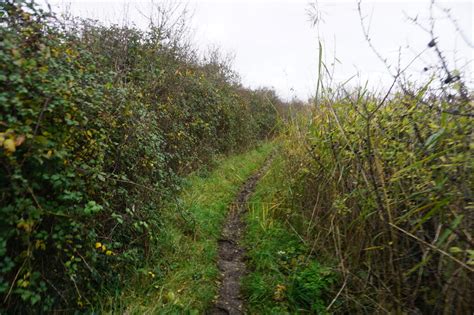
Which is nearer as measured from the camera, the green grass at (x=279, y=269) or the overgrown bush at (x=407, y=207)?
the overgrown bush at (x=407, y=207)

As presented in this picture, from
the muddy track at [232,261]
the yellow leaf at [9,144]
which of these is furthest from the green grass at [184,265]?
the yellow leaf at [9,144]

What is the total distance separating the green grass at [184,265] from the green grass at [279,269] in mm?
474

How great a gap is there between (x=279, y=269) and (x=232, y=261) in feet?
2.16

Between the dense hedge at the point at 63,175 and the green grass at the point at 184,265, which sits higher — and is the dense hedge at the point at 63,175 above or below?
above

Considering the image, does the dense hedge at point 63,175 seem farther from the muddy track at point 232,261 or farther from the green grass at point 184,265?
the muddy track at point 232,261

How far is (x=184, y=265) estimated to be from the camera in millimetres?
3312

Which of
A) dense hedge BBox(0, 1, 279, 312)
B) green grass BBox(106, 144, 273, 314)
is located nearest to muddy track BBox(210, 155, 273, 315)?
green grass BBox(106, 144, 273, 314)

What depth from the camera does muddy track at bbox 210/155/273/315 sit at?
114 inches

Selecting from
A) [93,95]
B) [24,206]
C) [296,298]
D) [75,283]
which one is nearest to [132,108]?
[93,95]

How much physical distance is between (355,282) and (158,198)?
90.1 inches

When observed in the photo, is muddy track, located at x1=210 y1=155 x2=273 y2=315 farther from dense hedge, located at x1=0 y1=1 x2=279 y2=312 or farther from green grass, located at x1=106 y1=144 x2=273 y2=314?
dense hedge, located at x1=0 y1=1 x2=279 y2=312

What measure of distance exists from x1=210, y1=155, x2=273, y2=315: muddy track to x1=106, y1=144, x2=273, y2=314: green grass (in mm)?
96

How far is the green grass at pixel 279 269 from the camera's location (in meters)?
2.74

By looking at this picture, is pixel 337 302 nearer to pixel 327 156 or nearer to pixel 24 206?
pixel 327 156
